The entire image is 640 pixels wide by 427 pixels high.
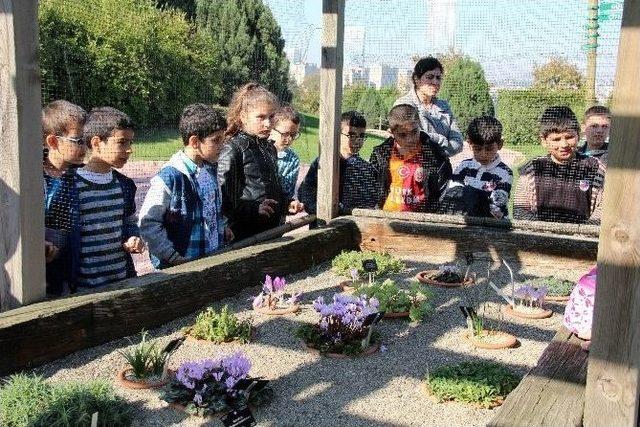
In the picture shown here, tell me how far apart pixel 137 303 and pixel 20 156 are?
0.92 metres

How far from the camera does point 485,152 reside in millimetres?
5059

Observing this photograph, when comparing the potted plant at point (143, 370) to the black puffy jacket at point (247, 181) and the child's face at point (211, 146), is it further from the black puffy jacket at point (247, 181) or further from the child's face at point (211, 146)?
the black puffy jacket at point (247, 181)

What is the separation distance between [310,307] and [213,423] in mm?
1545

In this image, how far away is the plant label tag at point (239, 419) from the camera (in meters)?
2.37

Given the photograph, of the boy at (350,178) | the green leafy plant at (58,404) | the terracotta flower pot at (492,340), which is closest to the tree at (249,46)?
the boy at (350,178)

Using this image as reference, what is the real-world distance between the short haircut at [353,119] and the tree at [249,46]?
0.51 meters

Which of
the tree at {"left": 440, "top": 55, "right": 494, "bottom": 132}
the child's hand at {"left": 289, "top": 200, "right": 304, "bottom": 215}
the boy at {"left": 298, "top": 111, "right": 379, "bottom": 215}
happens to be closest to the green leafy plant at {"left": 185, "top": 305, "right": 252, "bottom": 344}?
the child's hand at {"left": 289, "top": 200, "right": 304, "bottom": 215}

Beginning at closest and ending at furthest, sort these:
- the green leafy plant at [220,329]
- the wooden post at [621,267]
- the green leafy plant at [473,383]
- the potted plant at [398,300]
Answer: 1. the wooden post at [621,267]
2. the green leafy plant at [473,383]
3. the green leafy plant at [220,329]
4. the potted plant at [398,300]

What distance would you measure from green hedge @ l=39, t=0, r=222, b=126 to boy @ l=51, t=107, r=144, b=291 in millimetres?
626

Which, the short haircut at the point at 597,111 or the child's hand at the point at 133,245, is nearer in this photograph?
the child's hand at the point at 133,245

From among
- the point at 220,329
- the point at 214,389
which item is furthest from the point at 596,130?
the point at 214,389

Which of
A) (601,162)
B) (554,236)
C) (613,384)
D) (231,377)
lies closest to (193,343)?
(231,377)

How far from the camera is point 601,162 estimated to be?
4953 mm

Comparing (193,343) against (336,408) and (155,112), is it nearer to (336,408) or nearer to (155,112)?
(336,408)
